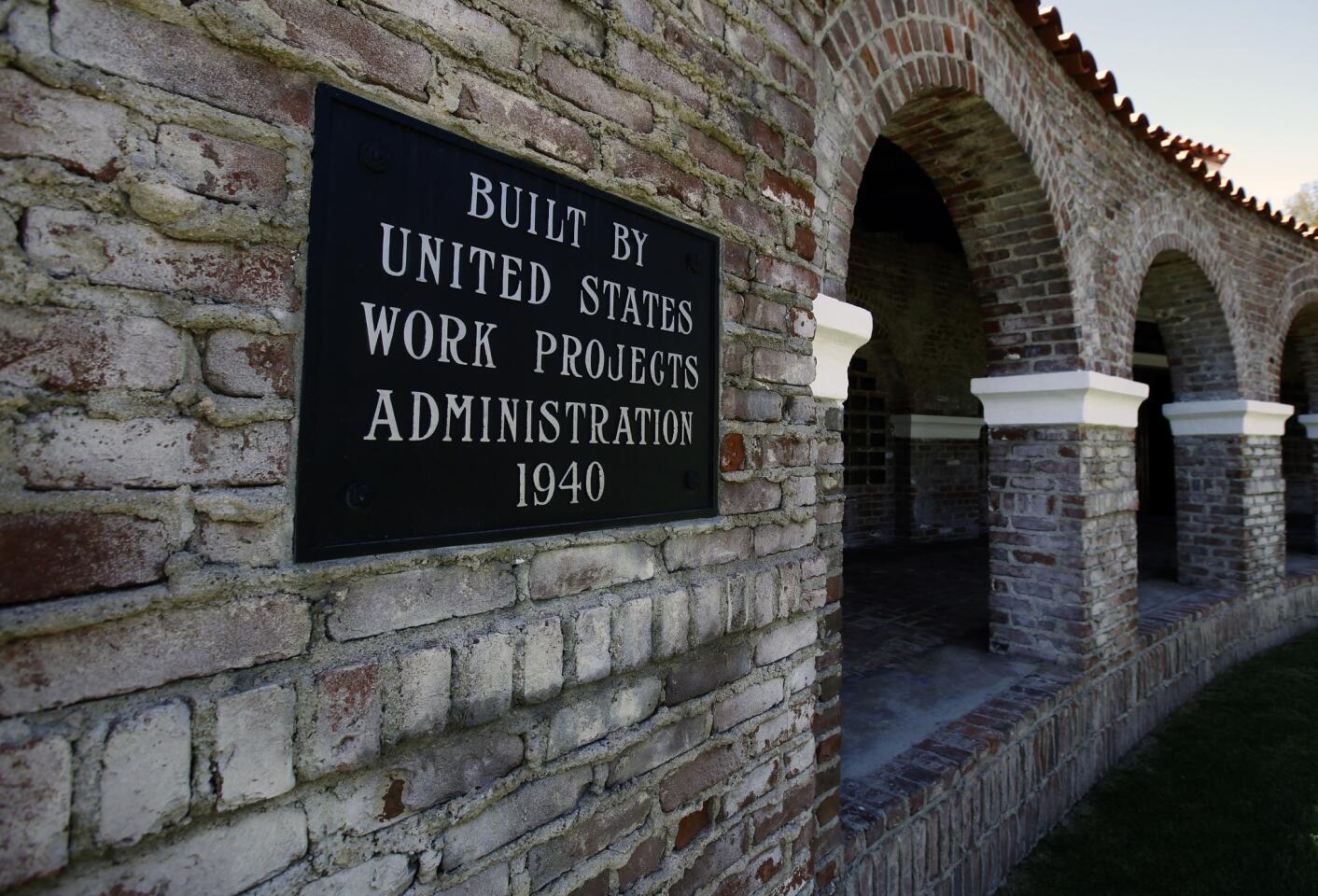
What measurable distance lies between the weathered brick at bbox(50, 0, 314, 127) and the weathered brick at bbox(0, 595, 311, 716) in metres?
0.68

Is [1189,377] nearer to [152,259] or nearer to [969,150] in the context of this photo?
[969,150]

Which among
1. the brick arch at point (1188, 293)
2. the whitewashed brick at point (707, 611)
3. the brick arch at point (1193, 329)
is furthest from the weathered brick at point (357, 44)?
the brick arch at point (1193, 329)

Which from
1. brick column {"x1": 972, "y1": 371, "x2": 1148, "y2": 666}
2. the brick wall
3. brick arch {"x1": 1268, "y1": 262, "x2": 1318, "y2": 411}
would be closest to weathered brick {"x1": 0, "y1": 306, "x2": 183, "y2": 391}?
the brick wall

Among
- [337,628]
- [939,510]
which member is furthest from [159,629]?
[939,510]

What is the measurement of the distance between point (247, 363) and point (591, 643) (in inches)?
30.4

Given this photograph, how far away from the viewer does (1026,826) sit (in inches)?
131

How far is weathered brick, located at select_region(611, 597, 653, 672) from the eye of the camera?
55.5 inches

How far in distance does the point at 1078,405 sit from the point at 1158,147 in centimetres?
245

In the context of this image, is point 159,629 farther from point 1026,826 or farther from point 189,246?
point 1026,826

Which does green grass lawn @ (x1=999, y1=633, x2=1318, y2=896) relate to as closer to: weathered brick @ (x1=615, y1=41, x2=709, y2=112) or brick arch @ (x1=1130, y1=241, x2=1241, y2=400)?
brick arch @ (x1=1130, y1=241, x2=1241, y2=400)

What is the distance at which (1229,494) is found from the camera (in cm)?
615

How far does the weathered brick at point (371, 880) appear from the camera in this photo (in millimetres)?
1025

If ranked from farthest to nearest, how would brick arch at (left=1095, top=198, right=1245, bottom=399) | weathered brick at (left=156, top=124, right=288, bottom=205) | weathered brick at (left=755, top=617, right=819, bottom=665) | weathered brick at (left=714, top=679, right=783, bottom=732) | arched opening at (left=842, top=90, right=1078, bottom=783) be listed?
brick arch at (left=1095, top=198, right=1245, bottom=399) < arched opening at (left=842, top=90, right=1078, bottom=783) < weathered brick at (left=755, top=617, right=819, bottom=665) < weathered brick at (left=714, top=679, right=783, bottom=732) < weathered brick at (left=156, top=124, right=288, bottom=205)

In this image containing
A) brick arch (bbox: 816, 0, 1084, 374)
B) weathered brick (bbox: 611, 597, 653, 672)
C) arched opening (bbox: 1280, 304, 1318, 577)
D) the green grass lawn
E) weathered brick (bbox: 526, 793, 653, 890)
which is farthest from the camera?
arched opening (bbox: 1280, 304, 1318, 577)
